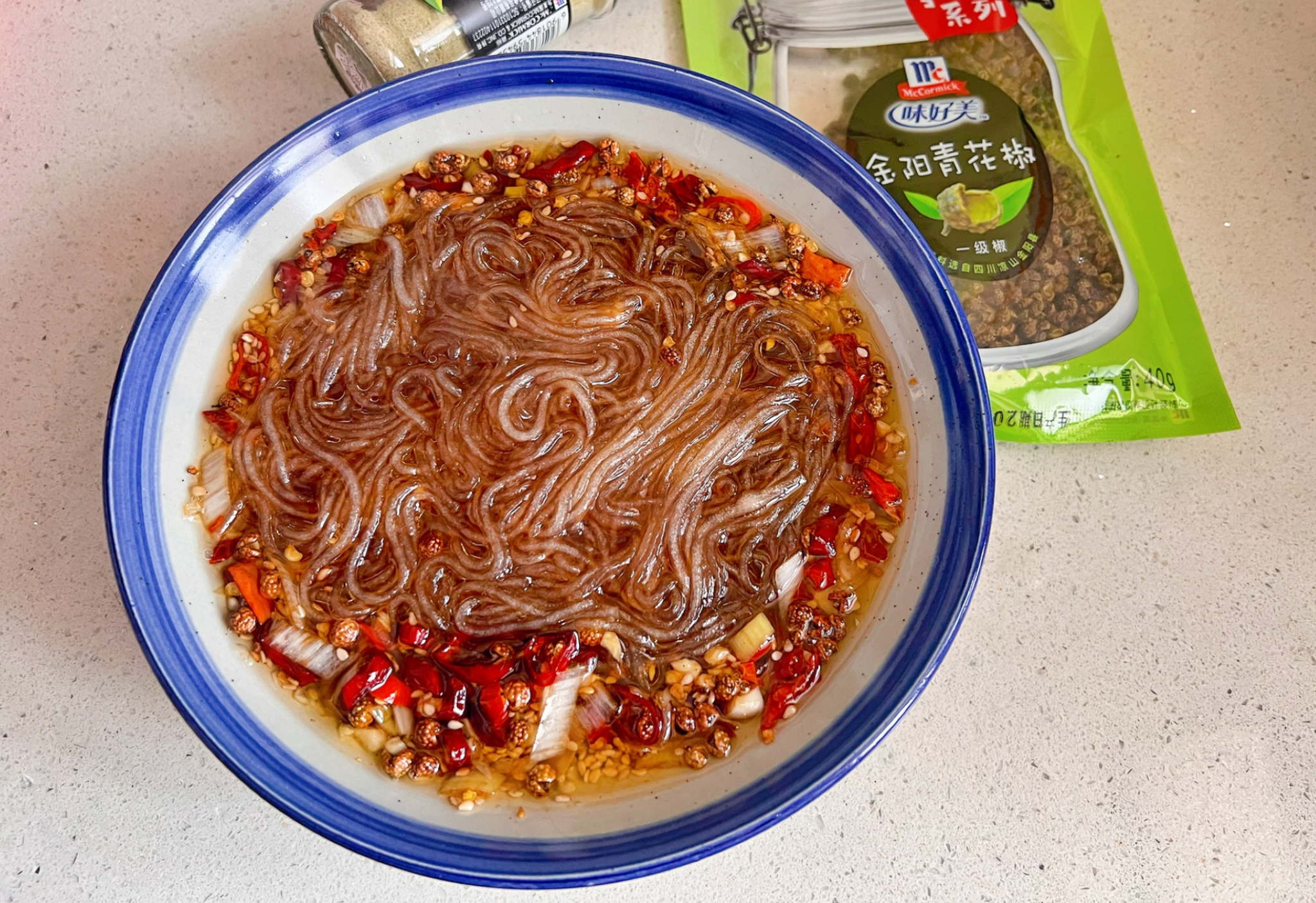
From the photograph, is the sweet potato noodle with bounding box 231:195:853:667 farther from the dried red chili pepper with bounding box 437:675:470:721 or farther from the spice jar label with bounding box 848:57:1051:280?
the spice jar label with bounding box 848:57:1051:280

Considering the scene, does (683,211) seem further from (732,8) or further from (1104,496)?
(1104,496)

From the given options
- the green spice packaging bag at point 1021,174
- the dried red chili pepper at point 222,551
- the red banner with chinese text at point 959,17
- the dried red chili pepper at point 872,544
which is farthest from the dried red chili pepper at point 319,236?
the red banner with chinese text at point 959,17

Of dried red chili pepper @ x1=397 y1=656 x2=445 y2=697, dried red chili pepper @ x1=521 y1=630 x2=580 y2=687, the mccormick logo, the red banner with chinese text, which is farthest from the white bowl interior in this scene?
the red banner with chinese text

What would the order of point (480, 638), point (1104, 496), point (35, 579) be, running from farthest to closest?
point (1104, 496), point (35, 579), point (480, 638)

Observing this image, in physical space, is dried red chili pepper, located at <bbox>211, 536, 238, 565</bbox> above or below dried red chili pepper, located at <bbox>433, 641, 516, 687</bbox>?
above

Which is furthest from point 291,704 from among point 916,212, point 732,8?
point 732,8
